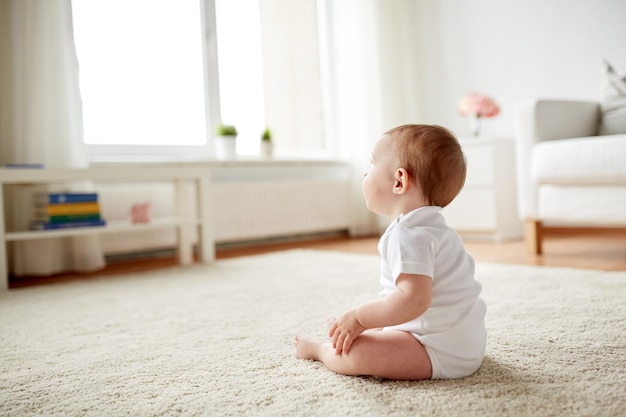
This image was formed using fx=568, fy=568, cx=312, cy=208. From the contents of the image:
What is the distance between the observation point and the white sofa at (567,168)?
224cm

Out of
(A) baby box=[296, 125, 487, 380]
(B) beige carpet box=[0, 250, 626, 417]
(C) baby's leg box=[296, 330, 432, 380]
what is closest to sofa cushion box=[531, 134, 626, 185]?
(B) beige carpet box=[0, 250, 626, 417]

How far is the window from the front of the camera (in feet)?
11.1

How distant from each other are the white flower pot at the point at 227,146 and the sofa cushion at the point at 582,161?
74.1 inches

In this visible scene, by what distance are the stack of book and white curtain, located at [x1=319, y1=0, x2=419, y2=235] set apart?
204 centimetres

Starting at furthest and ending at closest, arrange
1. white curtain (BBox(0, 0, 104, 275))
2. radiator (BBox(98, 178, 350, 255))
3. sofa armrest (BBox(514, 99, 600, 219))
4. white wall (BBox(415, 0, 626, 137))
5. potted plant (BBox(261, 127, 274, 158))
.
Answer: potted plant (BBox(261, 127, 274, 158)), white wall (BBox(415, 0, 626, 137)), radiator (BBox(98, 178, 350, 255)), white curtain (BBox(0, 0, 104, 275)), sofa armrest (BBox(514, 99, 600, 219))

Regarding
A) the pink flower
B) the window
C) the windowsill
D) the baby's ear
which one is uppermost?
the window

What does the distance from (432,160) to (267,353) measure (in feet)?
1.77

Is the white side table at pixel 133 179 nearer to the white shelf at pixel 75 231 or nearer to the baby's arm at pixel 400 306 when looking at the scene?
the white shelf at pixel 75 231

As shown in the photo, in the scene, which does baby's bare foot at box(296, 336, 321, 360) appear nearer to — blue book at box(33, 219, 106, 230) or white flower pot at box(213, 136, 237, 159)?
blue book at box(33, 219, 106, 230)

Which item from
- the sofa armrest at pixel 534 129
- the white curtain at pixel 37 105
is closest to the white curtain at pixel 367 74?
the sofa armrest at pixel 534 129

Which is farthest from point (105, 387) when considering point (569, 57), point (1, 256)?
point (569, 57)

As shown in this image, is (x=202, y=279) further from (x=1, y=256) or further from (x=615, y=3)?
(x=615, y=3)

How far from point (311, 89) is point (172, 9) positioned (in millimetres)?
1212

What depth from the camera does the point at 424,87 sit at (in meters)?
4.47
